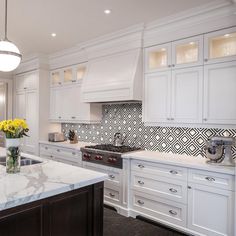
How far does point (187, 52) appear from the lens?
3.19 meters

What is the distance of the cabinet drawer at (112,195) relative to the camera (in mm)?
3514

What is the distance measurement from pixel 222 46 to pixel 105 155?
88.5 inches

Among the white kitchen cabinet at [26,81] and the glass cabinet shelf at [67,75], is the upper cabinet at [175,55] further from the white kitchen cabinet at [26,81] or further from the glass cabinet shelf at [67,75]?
the white kitchen cabinet at [26,81]

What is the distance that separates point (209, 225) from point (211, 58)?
78.3 inches

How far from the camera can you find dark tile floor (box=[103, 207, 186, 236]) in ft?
9.41

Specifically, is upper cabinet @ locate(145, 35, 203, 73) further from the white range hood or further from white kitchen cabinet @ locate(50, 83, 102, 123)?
white kitchen cabinet @ locate(50, 83, 102, 123)

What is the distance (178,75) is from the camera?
10.3 ft

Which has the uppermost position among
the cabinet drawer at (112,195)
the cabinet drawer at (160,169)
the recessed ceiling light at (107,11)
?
the recessed ceiling light at (107,11)

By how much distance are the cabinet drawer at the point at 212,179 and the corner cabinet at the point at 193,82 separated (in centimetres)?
60

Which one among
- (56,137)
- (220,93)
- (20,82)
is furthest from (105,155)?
(20,82)

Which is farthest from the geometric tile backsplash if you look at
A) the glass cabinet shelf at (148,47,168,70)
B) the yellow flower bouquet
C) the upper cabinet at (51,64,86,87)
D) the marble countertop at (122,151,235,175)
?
the yellow flower bouquet

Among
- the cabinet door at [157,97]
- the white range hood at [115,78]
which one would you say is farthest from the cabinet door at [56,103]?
the cabinet door at [157,97]

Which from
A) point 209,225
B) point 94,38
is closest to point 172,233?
point 209,225

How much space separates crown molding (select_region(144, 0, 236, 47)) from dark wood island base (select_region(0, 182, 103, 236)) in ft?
7.41
